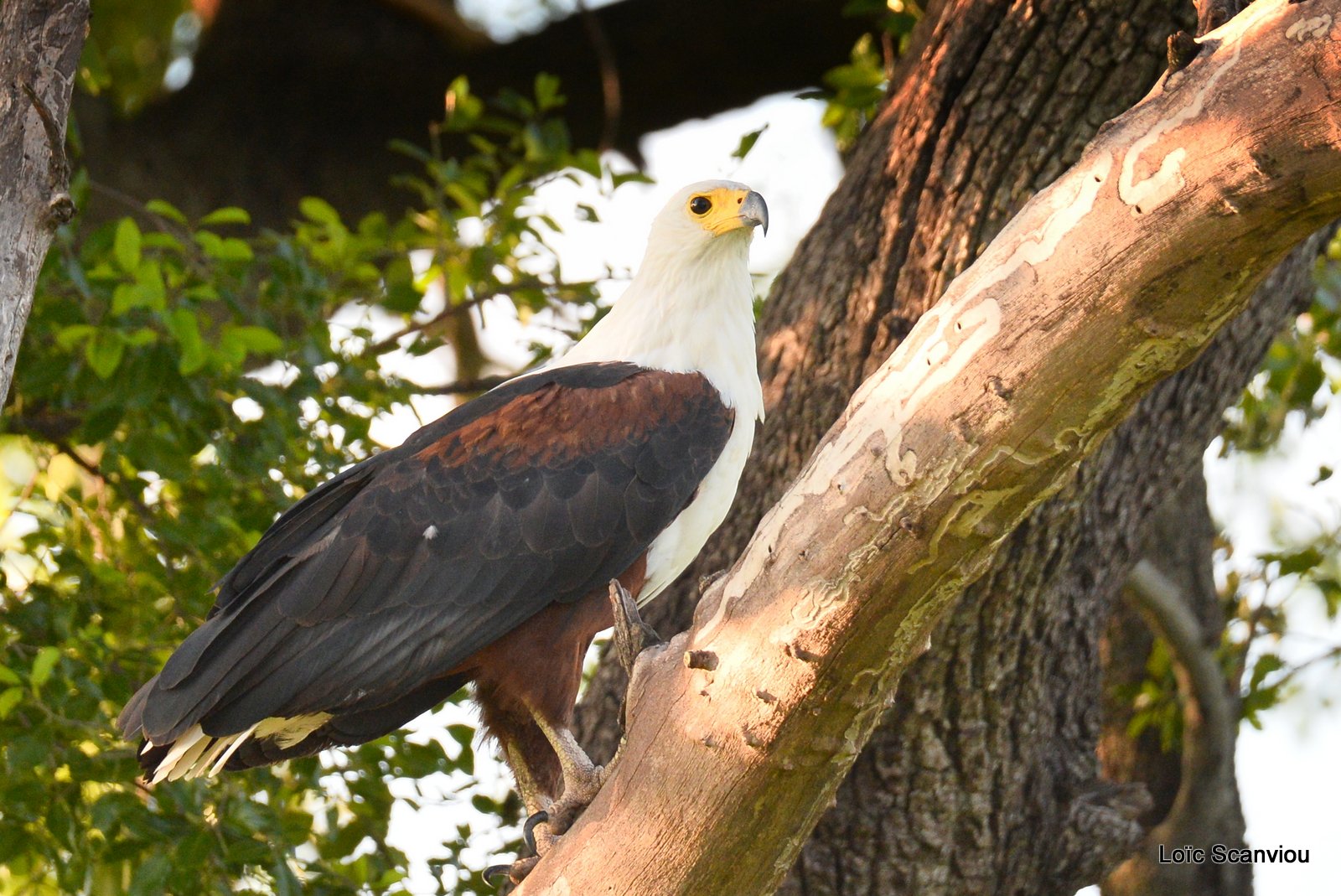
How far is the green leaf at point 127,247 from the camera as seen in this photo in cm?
369

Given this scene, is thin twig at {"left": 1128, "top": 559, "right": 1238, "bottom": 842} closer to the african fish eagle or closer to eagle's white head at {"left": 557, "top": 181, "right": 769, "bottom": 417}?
eagle's white head at {"left": 557, "top": 181, "right": 769, "bottom": 417}

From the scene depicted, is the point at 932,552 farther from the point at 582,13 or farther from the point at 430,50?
the point at 430,50

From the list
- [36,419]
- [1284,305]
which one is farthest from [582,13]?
[1284,305]

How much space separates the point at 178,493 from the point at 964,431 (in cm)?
320

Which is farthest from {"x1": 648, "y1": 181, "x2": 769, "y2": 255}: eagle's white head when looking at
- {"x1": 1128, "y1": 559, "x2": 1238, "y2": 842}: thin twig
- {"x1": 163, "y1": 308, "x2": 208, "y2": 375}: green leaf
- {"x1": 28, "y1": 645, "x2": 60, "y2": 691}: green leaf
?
{"x1": 1128, "y1": 559, "x2": 1238, "y2": 842}: thin twig

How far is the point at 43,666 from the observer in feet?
10.9

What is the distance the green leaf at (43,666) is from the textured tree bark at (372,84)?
3275mm

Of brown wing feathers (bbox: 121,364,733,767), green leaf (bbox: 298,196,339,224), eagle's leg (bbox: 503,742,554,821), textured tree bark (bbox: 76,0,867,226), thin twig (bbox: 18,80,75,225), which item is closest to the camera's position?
thin twig (bbox: 18,80,75,225)

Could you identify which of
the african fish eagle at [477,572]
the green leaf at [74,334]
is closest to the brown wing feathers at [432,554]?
the african fish eagle at [477,572]

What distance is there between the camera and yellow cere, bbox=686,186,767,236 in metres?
3.80

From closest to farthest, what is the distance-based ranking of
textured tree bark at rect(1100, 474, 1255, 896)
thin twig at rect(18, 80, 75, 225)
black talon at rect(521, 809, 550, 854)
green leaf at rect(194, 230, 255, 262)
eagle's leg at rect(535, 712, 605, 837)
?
thin twig at rect(18, 80, 75, 225), eagle's leg at rect(535, 712, 605, 837), black talon at rect(521, 809, 550, 854), green leaf at rect(194, 230, 255, 262), textured tree bark at rect(1100, 474, 1255, 896)

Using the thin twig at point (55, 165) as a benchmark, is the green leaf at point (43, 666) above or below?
below

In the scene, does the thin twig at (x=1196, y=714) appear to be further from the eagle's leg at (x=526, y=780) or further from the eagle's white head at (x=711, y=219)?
the eagle's leg at (x=526, y=780)

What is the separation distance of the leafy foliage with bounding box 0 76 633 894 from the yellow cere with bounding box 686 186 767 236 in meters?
1.10
